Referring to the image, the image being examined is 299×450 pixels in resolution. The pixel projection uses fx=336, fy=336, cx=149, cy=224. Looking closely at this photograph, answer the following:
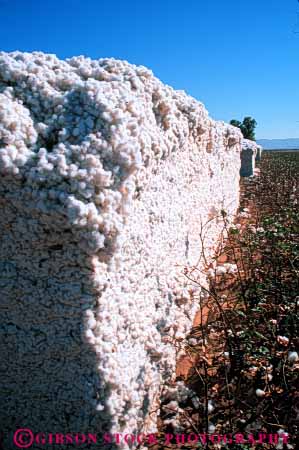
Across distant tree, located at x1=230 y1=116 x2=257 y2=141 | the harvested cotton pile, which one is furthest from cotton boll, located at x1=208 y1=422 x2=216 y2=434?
distant tree, located at x1=230 y1=116 x2=257 y2=141

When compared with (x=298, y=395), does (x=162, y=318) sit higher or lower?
higher

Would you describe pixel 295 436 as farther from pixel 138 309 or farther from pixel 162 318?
pixel 138 309

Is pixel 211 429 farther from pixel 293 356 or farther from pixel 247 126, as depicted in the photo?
pixel 247 126

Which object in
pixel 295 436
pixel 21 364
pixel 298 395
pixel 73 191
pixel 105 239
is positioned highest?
pixel 73 191

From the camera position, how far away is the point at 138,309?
196cm

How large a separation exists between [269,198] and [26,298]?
339 inches

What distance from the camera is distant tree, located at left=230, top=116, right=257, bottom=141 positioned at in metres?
26.8

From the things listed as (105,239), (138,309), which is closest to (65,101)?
(105,239)

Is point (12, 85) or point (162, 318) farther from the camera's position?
point (162, 318)

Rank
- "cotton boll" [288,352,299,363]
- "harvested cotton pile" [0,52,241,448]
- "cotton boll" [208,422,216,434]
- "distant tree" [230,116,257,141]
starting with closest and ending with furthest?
"harvested cotton pile" [0,52,241,448], "cotton boll" [208,422,216,434], "cotton boll" [288,352,299,363], "distant tree" [230,116,257,141]

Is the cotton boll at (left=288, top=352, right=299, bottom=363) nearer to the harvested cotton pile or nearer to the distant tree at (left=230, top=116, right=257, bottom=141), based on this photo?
the harvested cotton pile

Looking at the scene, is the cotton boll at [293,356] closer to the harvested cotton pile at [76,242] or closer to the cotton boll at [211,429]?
the cotton boll at [211,429]

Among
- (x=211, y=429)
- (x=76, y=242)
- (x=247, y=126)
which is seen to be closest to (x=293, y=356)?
(x=211, y=429)

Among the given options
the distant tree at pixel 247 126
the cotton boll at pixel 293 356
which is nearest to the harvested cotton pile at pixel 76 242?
the cotton boll at pixel 293 356
